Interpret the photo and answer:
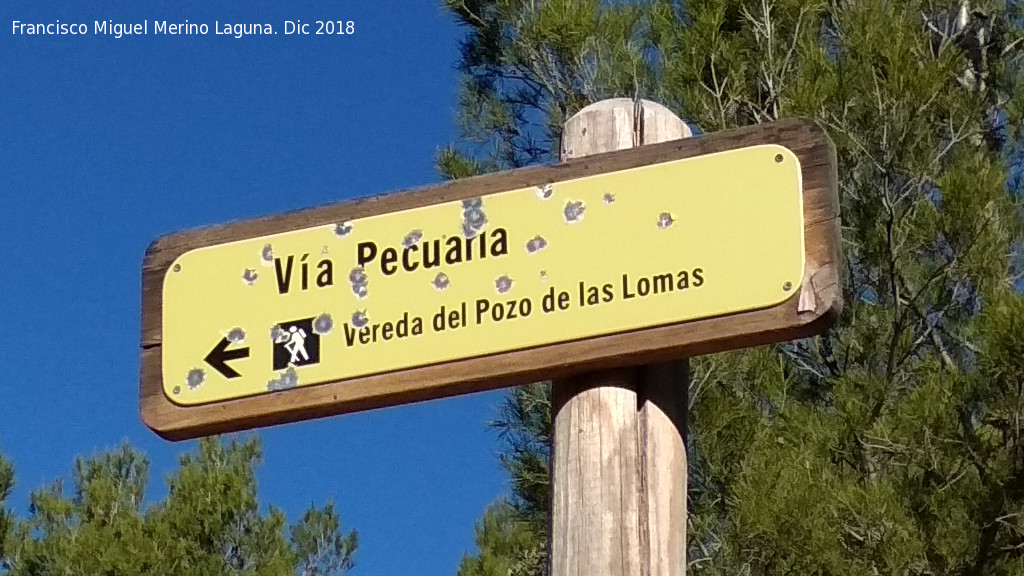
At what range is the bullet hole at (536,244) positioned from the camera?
0.92 m

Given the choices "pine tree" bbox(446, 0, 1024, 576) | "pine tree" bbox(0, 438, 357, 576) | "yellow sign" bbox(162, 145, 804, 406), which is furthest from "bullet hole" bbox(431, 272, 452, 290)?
"pine tree" bbox(0, 438, 357, 576)

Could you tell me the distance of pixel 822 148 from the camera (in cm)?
89

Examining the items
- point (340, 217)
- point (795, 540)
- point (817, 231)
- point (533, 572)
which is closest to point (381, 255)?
point (340, 217)

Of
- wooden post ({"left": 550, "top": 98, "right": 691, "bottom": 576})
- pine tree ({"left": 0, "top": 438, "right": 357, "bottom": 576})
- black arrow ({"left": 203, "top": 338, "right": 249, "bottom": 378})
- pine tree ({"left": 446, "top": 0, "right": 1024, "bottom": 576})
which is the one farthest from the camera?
pine tree ({"left": 0, "top": 438, "right": 357, "bottom": 576})

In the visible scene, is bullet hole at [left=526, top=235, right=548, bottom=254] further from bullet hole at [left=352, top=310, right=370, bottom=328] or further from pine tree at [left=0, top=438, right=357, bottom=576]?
pine tree at [left=0, top=438, right=357, bottom=576]

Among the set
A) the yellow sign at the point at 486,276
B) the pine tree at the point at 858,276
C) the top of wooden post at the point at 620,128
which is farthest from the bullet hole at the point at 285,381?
the pine tree at the point at 858,276

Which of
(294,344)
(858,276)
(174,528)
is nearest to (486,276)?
(294,344)

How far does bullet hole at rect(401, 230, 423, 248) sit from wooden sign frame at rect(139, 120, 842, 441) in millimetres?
22

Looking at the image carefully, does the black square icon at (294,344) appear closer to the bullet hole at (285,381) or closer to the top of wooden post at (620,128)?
the bullet hole at (285,381)

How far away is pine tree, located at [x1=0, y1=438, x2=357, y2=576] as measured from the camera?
5.20 metres

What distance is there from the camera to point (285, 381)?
949 millimetres

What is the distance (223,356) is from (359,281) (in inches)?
4.0

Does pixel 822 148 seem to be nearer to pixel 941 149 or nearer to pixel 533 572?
pixel 941 149

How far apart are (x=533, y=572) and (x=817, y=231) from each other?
3.47 metres
